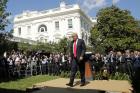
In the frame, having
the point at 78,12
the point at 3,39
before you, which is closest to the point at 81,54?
the point at 3,39

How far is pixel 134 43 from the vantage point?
174 feet

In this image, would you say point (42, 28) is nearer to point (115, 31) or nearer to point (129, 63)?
point (115, 31)

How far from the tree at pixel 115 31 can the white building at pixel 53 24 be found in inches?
753

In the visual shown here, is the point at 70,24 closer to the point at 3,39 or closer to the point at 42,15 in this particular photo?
the point at 42,15

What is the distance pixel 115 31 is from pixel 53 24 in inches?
1133

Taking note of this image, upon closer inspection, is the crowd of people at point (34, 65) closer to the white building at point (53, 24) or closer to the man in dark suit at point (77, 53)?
the man in dark suit at point (77, 53)

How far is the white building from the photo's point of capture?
76688 millimetres

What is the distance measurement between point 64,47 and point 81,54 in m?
44.1

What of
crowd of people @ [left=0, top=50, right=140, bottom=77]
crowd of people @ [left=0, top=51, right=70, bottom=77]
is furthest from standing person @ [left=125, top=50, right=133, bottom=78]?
crowd of people @ [left=0, top=51, right=70, bottom=77]

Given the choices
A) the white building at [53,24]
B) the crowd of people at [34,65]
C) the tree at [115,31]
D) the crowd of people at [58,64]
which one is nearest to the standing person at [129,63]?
the crowd of people at [58,64]

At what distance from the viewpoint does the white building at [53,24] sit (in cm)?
7669

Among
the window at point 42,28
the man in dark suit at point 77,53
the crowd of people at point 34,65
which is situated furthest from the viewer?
the window at point 42,28

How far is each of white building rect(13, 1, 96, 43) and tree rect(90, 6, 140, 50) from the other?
1913 centimetres

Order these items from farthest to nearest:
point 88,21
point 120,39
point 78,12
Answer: point 88,21 → point 78,12 → point 120,39
